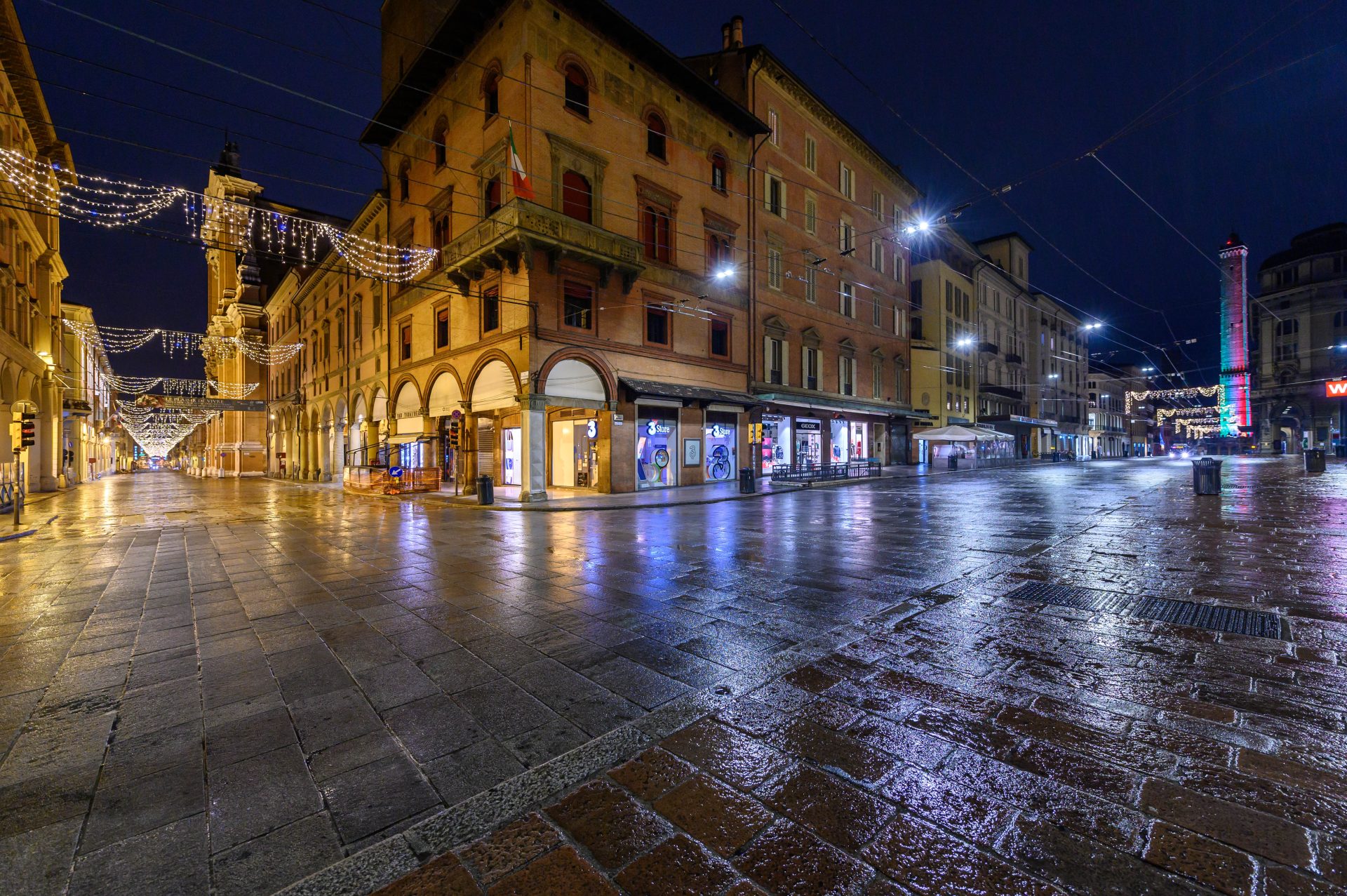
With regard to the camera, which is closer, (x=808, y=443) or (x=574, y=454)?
(x=574, y=454)

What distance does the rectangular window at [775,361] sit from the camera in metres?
27.2

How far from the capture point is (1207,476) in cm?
1666

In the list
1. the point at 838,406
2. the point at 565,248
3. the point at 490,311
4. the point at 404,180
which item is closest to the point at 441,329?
the point at 490,311

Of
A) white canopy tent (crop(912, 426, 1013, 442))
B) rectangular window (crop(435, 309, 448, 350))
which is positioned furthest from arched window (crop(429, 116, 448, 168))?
white canopy tent (crop(912, 426, 1013, 442))

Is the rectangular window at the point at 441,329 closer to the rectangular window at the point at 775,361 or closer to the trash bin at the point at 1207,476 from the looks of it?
the rectangular window at the point at 775,361

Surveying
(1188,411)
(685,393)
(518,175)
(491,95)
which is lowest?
(685,393)

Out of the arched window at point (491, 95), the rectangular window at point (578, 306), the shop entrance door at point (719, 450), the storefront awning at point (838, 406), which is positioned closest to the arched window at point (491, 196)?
the arched window at point (491, 95)

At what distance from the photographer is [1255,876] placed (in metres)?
2.03

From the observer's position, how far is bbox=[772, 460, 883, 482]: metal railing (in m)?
24.7

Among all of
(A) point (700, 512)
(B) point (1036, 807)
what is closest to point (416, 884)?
(B) point (1036, 807)

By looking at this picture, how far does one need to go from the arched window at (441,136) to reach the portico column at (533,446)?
1141 centimetres

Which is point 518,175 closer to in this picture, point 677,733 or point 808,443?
point 677,733

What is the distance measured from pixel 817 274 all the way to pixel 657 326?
41.2 feet

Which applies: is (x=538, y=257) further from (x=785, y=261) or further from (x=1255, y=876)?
(x=1255, y=876)
